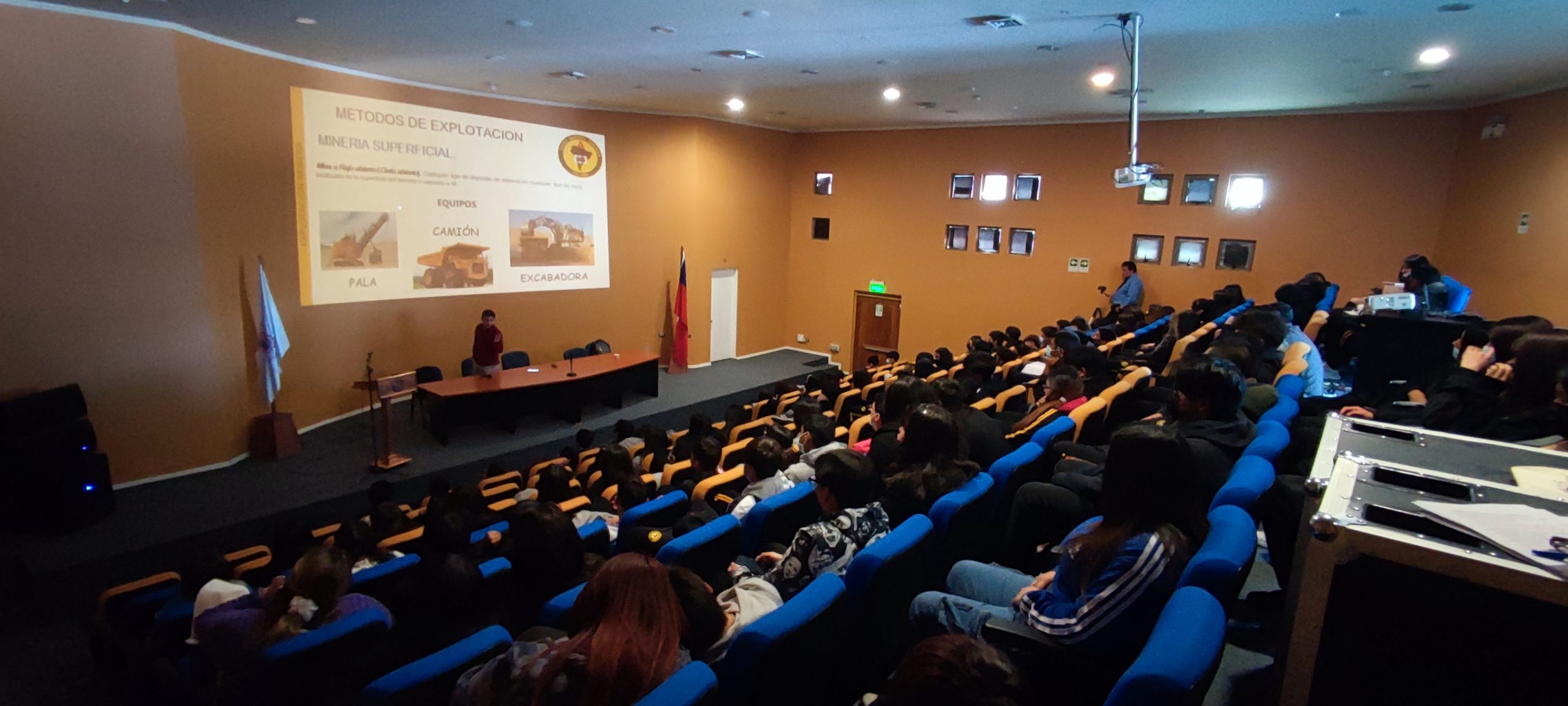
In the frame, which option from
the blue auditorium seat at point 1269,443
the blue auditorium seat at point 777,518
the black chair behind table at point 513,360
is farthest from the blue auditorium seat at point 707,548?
the black chair behind table at point 513,360

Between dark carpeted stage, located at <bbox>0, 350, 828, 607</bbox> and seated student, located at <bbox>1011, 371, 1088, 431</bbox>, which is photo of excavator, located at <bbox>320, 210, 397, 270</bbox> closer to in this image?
dark carpeted stage, located at <bbox>0, 350, 828, 607</bbox>

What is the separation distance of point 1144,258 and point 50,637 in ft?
36.8

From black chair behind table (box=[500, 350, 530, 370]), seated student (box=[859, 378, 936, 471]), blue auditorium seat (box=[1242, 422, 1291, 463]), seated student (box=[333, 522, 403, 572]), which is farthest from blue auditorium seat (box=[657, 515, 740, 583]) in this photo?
black chair behind table (box=[500, 350, 530, 370])

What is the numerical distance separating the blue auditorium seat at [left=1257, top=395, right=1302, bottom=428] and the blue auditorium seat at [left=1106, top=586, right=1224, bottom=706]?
1.88 metres

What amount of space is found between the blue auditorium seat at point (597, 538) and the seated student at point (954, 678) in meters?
2.34

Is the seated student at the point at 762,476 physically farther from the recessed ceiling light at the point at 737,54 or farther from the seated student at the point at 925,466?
the recessed ceiling light at the point at 737,54

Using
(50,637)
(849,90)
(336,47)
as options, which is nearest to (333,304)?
(336,47)

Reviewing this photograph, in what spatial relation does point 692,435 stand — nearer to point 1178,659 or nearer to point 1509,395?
point 1178,659

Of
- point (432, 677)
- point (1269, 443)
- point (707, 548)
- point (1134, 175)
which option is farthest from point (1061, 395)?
point (432, 677)

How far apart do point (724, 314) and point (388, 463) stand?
20.8 ft

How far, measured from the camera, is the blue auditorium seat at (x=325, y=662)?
230 centimetres

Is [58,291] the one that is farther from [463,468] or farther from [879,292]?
[879,292]

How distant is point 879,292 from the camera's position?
1220cm

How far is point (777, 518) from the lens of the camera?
314 centimetres
